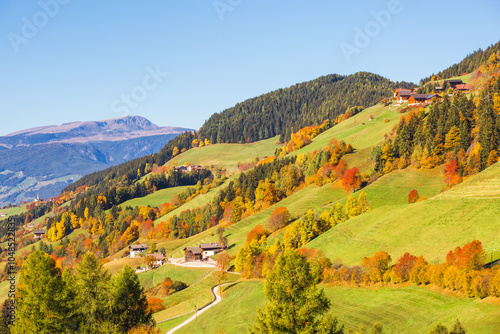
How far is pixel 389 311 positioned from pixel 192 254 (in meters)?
88.1


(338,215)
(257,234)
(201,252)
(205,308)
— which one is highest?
(338,215)

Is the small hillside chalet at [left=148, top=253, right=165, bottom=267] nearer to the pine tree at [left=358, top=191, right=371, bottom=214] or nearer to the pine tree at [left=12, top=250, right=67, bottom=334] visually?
the pine tree at [left=358, top=191, right=371, bottom=214]

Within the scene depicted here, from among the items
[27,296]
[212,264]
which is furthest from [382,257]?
[212,264]

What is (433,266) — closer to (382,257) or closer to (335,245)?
(382,257)

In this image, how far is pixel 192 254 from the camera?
134750mm

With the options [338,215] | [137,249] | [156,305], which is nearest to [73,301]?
[156,305]

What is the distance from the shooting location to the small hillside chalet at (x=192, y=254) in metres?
134

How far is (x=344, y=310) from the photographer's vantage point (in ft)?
199

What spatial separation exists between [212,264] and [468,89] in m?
154

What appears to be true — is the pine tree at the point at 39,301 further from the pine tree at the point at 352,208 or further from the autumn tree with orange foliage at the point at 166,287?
the pine tree at the point at 352,208

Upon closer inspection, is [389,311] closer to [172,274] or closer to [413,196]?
[413,196]

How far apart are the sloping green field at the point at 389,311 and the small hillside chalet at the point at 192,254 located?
181 feet

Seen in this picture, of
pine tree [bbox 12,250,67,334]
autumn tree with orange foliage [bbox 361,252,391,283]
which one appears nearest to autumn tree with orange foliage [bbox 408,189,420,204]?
autumn tree with orange foliage [bbox 361,252,391,283]

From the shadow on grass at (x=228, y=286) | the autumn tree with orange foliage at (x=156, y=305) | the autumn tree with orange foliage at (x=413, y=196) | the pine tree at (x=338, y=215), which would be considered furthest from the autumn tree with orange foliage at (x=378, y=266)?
the autumn tree with orange foliage at (x=156, y=305)
